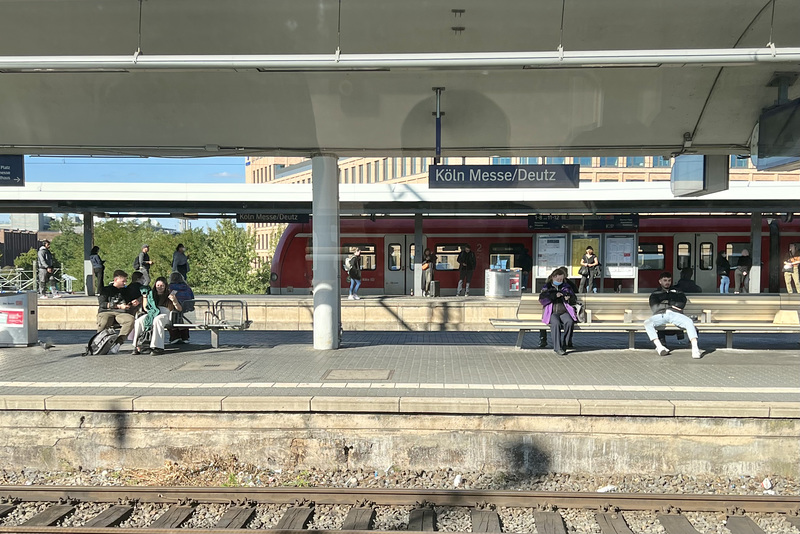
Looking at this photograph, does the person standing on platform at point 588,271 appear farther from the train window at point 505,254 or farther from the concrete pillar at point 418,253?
the concrete pillar at point 418,253

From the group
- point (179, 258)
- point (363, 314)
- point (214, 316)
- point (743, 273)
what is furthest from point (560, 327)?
point (743, 273)

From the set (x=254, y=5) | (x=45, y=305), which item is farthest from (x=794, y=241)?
(x=45, y=305)

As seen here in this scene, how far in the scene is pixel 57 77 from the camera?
28.6 ft

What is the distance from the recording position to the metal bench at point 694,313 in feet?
31.4

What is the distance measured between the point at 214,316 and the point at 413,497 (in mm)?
5770

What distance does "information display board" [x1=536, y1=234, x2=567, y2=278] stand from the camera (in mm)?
19734

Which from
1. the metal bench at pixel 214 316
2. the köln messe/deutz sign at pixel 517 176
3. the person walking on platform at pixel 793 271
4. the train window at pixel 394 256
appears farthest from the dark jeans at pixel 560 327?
the person walking on platform at pixel 793 271

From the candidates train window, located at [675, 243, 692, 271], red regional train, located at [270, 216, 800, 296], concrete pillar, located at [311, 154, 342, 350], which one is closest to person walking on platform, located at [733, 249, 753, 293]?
red regional train, located at [270, 216, 800, 296]

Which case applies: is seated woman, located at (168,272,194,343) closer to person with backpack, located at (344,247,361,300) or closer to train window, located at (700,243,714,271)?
person with backpack, located at (344,247,361,300)

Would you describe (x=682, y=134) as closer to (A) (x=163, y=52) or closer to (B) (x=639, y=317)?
(B) (x=639, y=317)

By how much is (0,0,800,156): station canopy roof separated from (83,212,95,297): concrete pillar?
792 centimetres

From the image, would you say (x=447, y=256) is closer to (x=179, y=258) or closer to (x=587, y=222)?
(x=587, y=222)

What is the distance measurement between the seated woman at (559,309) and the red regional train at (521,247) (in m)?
10.3

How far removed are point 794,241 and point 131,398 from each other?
2099 cm
